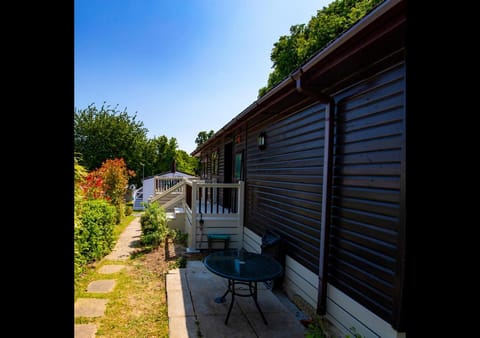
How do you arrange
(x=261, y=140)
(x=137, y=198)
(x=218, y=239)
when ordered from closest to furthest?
(x=261, y=140) < (x=218, y=239) < (x=137, y=198)

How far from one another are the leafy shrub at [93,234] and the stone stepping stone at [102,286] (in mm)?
451

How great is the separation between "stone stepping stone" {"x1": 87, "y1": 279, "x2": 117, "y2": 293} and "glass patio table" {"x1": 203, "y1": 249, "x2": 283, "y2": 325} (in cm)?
178

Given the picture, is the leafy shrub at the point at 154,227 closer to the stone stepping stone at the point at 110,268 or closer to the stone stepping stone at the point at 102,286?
the stone stepping stone at the point at 110,268

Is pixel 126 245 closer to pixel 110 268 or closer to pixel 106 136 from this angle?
pixel 110 268

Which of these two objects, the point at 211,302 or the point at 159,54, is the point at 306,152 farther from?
the point at 159,54

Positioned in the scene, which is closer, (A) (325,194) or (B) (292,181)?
(A) (325,194)

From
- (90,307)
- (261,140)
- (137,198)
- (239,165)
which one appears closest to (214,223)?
(239,165)

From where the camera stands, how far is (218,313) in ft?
11.7

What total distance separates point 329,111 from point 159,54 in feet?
14.4

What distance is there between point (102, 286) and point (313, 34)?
14432 millimetres

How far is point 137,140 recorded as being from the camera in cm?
2445

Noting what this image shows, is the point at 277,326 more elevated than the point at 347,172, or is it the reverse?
the point at 347,172

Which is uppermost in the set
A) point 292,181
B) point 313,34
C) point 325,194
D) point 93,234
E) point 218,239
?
point 313,34
